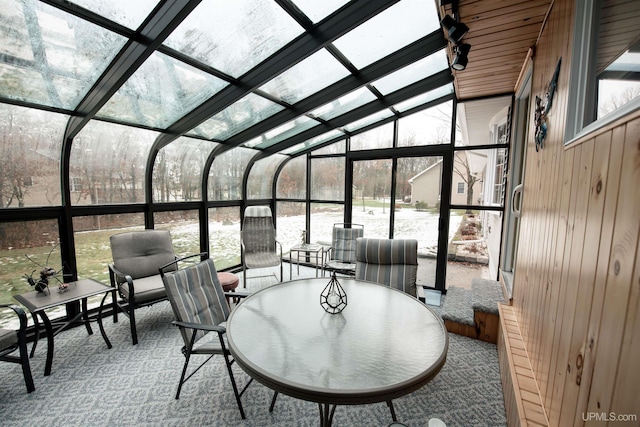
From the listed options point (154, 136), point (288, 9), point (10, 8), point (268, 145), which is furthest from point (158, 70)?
point (268, 145)

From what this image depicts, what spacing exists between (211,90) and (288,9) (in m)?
1.27

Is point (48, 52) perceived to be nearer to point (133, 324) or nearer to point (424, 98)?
point (133, 324)

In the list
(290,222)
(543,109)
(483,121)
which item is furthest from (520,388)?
(290,222)

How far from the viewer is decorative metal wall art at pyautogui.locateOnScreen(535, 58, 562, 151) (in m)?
1.58

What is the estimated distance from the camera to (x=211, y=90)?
2.75 metres

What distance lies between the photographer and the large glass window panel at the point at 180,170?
3.84 m

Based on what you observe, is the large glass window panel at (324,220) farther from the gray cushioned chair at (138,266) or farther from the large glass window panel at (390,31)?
the large glass window panel at (390,31)

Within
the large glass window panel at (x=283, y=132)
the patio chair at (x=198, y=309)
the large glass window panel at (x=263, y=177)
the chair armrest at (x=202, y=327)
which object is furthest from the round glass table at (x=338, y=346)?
the large glass window panel at (x=263, y=177)

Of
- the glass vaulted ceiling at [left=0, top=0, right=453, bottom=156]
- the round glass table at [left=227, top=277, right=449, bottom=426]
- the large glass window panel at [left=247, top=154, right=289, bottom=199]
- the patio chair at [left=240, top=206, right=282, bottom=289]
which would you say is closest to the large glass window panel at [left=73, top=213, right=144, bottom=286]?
the glass vaulted ceiling at [left=0, top=0, right=453, bottom=156]

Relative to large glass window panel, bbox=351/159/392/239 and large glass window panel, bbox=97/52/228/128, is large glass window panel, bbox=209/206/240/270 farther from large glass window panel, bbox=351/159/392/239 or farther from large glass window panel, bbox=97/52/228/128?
large glass window panel, bbox=351/159/392/239

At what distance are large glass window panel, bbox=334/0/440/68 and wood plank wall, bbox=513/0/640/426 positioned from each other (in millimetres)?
899

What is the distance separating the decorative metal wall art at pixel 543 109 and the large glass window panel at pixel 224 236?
15.2 feet

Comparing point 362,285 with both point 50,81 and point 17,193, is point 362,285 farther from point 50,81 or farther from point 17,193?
point 17,193

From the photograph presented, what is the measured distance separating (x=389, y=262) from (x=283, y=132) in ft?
9.38
